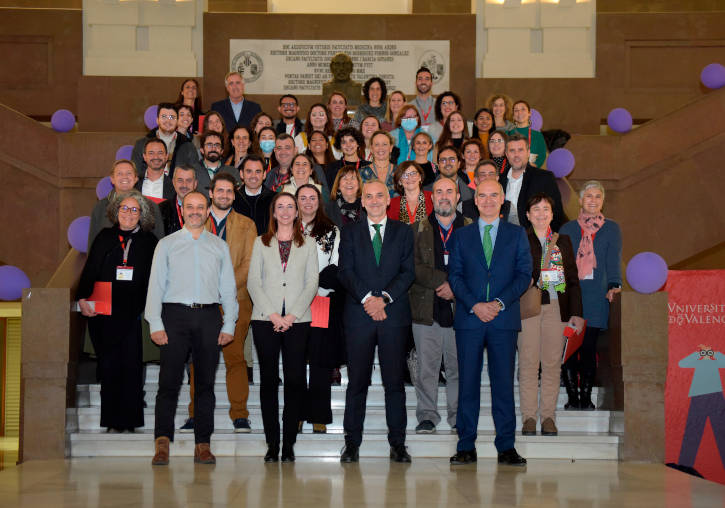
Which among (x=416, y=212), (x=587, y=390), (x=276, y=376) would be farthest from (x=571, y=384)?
(x=276, y=376)

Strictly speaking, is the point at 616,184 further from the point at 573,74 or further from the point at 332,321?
the point at 332,321

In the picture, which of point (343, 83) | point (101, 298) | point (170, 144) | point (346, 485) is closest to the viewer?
point (346, 485)

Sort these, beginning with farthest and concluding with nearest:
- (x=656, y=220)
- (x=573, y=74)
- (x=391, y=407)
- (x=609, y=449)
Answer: (x=573, y=74), (x=656, y=220), (x=609, y=449), (x=391, y=407)

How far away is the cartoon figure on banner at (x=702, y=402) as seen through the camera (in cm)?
798

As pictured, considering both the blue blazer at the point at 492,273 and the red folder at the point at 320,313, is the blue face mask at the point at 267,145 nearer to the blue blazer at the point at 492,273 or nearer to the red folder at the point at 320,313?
the red folder at the point at 320,313

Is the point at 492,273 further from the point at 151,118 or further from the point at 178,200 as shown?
the point at 151,118

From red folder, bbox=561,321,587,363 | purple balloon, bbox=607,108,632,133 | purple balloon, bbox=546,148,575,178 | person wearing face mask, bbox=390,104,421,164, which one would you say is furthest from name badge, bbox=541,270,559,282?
purple balloon, bbox=607,108,632,133

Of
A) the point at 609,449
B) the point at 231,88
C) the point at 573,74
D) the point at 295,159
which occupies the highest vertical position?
the point at 573,74

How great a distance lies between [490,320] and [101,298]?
119 inches

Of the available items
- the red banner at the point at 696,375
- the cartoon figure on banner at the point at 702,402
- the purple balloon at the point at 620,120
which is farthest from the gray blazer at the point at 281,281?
the purple balloon at the point at 620,120

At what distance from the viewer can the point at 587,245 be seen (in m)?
7.66

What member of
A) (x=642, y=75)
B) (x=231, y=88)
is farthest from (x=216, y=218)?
(x=642, y=75)

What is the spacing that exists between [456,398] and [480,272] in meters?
1.08

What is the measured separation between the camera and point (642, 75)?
14.9m
